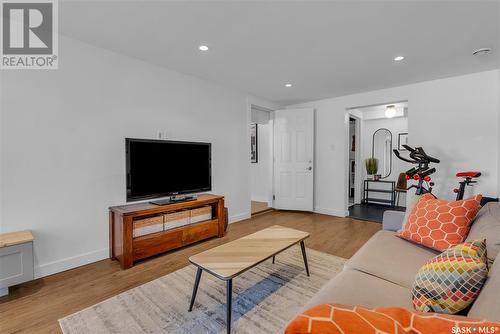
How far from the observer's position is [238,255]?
176cm

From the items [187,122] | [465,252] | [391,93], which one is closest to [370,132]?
[391,93]

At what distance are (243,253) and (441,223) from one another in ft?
4.68

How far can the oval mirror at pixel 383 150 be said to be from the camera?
5.71m

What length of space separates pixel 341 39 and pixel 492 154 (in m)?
2.75

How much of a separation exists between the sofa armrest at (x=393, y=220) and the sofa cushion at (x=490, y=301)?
1435mm

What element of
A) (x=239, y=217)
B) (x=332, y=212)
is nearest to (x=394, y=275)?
(x=239, y=217)

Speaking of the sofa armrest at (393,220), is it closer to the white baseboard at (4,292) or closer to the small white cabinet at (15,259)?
the small white cabinet at (15,259)

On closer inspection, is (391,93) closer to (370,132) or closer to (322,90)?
(322,90)

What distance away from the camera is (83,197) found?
2.46 m

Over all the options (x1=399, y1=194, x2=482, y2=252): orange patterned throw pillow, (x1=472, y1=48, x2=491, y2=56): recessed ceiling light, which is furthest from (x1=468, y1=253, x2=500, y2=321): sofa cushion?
(x1=472, y1=48, x2=491, y2=56): recessed ceiling light

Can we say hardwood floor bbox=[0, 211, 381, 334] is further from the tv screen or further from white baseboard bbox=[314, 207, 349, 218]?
white baseboard bbox=[314, 207, 349, 218]

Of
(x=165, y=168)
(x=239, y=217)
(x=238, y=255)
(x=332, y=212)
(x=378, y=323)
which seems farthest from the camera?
(x=332, y=212)

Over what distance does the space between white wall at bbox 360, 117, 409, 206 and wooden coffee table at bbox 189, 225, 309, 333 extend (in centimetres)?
450

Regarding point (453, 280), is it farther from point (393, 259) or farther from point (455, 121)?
point (455, 121)
